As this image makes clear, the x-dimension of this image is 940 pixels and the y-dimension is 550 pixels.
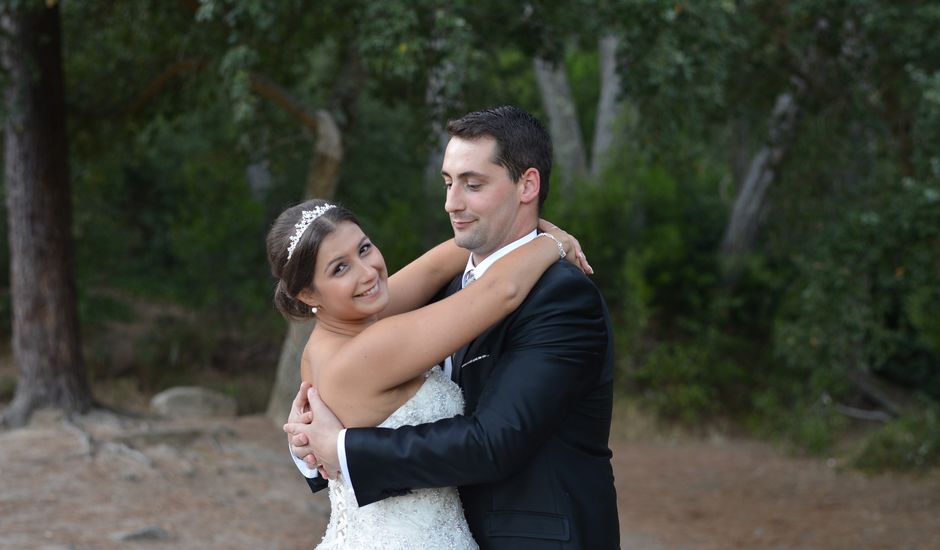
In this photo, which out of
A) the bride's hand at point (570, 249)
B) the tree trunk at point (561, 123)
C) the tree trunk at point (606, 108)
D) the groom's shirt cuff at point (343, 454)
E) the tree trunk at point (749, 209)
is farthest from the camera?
the tree trunk at point (561, 123)

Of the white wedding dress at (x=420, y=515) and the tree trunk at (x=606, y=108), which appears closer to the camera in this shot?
the white wedding dress at (x=420, y=515)

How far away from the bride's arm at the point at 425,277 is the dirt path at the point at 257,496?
470 centimetres

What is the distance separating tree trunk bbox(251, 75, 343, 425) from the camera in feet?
34.7

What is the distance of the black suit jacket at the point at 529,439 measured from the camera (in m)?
2.40

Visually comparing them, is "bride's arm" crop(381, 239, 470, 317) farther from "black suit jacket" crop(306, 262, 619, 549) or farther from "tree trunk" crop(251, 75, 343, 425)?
"tree trunk" crop(251, 75, 343, 425)

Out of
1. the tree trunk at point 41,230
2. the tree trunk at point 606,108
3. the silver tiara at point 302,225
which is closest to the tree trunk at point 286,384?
the tree trunk at point 41,230

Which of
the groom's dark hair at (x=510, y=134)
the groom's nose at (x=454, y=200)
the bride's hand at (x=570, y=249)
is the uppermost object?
the groom's dark hair at (x=510, y=134)

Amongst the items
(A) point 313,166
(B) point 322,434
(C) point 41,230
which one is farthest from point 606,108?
(B) point 322,434

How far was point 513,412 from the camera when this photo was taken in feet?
7.84

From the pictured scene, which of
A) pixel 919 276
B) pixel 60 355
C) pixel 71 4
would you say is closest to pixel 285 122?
pixel 71 4

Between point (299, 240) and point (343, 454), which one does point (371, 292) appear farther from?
point (343, 454)

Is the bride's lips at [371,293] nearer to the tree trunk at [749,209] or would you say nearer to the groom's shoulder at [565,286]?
the groom's shoulder at [565,286]

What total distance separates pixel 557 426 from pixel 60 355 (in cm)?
902

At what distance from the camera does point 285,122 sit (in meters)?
12.7
